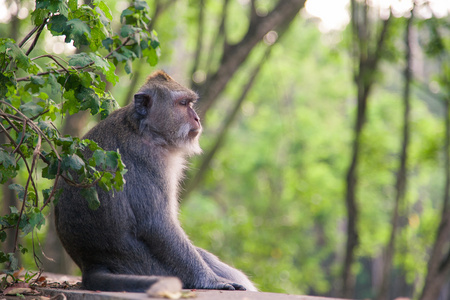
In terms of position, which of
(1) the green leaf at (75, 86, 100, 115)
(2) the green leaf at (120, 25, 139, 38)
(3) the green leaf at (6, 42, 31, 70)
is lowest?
(1) the green leaf at (75, 86, 100, 115)

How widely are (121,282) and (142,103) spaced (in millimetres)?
1683

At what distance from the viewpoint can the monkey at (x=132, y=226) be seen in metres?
4.16

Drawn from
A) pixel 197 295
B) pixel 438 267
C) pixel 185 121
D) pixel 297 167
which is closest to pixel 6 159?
pixel 197 295

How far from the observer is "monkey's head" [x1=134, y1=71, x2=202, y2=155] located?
4879 millimetres

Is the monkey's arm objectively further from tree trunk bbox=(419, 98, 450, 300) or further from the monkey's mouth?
tree trunk bbox=(419, 98, 450, 300)

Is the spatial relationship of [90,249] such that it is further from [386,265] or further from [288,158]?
[288,158]

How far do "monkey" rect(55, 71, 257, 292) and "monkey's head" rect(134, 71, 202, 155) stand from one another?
0.10m

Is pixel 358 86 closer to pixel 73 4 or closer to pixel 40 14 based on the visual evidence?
pixel 73 4

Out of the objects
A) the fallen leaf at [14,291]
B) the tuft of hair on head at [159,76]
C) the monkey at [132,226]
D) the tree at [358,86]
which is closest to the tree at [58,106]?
the fallen leaf at [14,291]

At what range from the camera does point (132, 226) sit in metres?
4.23

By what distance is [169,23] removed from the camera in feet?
46.3

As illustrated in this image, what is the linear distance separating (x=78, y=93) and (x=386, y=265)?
378 inches

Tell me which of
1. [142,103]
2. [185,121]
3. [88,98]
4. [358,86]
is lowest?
[358,86]

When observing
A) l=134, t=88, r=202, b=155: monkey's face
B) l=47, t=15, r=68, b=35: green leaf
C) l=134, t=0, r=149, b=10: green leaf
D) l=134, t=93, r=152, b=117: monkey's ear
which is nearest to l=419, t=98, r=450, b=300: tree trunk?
l=134, t=88, r=202, b=155: monkey's face
